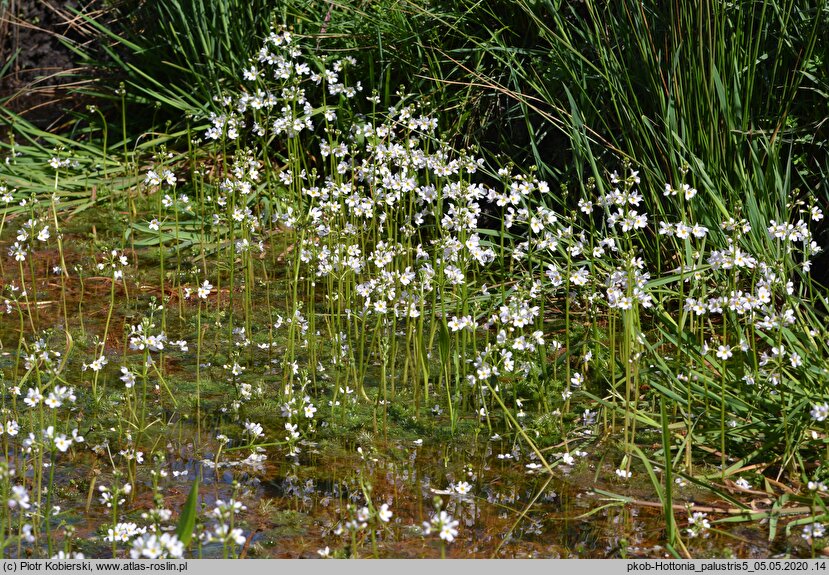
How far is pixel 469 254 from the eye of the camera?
166 inches

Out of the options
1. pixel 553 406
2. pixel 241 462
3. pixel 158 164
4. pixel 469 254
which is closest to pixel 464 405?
pixel 553 406

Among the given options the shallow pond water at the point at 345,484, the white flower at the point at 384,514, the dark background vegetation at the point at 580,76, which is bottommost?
the shallow pond water at the point at 345,484

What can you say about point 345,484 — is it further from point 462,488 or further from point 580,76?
point 580,76

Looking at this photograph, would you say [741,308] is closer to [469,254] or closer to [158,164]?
[469,254]

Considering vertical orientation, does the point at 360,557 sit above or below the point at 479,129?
below

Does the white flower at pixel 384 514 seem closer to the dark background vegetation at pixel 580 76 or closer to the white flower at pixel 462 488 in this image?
the white flower at pixel 462 488

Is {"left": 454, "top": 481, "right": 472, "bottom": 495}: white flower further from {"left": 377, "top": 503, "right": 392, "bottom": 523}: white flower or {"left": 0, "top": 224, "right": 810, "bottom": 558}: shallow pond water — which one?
{"left": 377, "top": 503, "right": 392, "bottom": 523}: white flower

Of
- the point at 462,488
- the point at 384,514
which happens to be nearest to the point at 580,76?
the point at 462,488

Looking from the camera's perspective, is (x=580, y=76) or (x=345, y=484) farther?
(x=580, y=76)

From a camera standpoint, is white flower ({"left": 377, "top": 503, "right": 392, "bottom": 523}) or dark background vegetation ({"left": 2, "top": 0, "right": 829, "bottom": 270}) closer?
white flower ({"left": 377, "top": 503, "right": 392, "bottom": 523})

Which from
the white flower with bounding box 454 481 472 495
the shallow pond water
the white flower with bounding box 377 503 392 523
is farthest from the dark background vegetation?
the white flower with bounding box 377 503 392 523

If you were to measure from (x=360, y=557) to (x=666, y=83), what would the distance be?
9.87 ft

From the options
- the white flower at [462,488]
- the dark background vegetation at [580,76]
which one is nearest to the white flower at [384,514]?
the white flower at [462,488]

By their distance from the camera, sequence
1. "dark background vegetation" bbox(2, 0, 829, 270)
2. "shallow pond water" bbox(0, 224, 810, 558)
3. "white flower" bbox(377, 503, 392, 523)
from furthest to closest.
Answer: "dark background vegetation" bbox(2, 0, 829, 270), "shallow pond water" bbox(0, 224, 810, 558), "white flower" bbox(377, 503, 392, 523)
